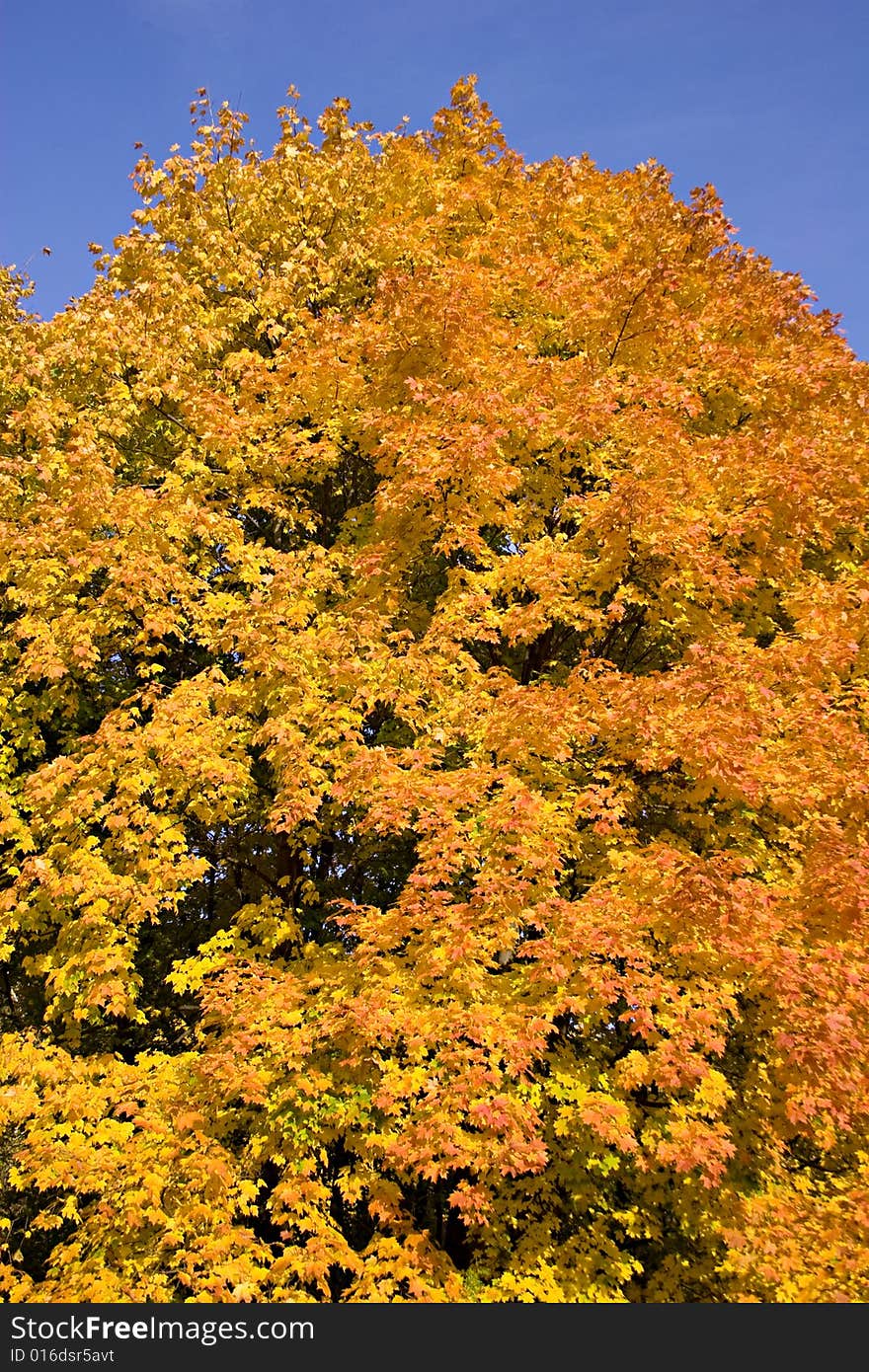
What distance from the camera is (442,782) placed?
7402 millimetres

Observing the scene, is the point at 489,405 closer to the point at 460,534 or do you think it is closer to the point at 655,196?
the point at 460,534

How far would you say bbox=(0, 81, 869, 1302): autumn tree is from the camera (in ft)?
20.6

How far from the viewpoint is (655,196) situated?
1358 centimetres

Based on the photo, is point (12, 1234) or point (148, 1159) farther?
point (12, 1234)

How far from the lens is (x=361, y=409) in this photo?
11.1m

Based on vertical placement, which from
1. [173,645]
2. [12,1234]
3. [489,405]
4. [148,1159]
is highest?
[489,405]

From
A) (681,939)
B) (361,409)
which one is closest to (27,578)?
(361,409)

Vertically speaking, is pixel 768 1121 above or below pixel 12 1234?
above

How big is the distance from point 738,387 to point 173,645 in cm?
833

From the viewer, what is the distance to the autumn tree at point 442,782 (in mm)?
6277

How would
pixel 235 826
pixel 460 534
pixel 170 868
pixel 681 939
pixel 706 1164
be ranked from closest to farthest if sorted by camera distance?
1. pixel 706 1164
2. pixel 681 939
3. pixel 170 868
4. pixel 460 534
5. pixel 235 826

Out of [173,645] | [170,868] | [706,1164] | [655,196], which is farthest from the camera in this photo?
[655,196]

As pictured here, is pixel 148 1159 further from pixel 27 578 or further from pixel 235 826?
pixel 27 578

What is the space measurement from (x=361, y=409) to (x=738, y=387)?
512 cm
